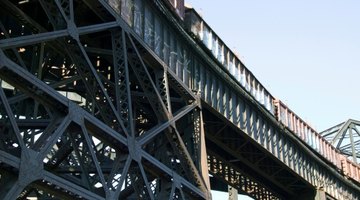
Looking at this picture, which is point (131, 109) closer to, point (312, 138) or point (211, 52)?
point (211, 52)

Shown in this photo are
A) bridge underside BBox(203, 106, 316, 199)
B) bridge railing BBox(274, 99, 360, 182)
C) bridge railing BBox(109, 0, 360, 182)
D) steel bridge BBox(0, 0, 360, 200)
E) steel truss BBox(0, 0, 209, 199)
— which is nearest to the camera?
steel truss BBox(0, 0, 209, 199)

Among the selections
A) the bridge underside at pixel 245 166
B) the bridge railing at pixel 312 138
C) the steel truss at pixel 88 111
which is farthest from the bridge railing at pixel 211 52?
the bridge underside at pixel 245 166

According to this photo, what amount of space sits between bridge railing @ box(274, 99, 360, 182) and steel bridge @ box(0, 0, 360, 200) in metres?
0.18

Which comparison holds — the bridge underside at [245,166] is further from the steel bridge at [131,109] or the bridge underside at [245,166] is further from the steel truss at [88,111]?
the steel truss at [88,111]

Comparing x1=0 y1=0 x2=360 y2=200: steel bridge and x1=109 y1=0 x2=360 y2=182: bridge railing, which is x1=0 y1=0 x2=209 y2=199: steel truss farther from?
x1=109 y1=0 x2=360 y2=182: bridge railing

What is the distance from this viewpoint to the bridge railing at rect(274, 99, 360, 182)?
36969 millimetres

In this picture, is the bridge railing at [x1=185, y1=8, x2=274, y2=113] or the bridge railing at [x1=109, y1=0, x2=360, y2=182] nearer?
the bridge railing at [x1=109, y1=0, x2=360, y2=182]

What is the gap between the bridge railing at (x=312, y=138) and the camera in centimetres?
3697

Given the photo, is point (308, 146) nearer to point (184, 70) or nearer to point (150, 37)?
point (184, 70)

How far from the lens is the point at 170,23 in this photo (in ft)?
84.3

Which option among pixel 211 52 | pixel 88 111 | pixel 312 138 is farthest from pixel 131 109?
pixel 312 138

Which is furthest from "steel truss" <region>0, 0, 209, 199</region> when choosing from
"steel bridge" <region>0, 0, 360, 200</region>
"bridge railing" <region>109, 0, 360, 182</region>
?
"bridge railing" <region>109, 0, 360, 182</region>

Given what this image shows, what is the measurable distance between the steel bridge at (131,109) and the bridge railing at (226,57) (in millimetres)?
63

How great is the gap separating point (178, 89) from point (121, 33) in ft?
16.5
